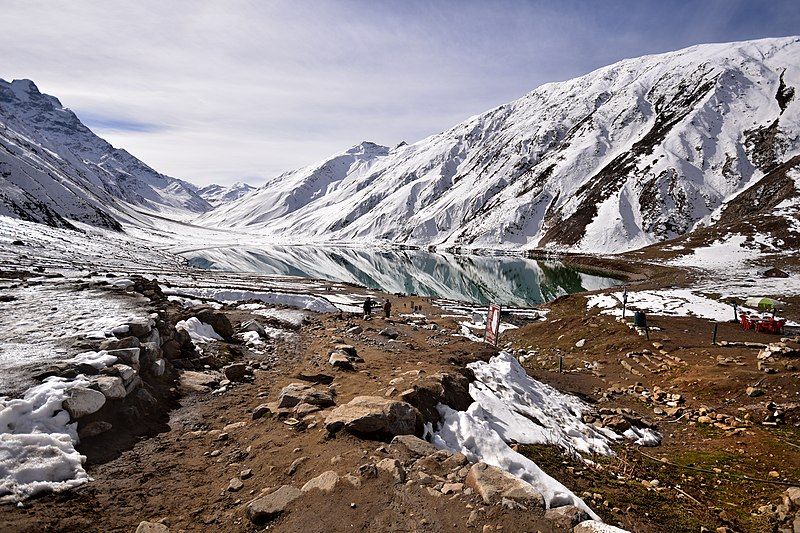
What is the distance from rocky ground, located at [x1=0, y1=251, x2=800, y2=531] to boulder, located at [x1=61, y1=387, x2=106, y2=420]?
295 mm

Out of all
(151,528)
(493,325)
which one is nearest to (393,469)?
(151,528)

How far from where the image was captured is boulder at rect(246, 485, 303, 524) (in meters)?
6.15

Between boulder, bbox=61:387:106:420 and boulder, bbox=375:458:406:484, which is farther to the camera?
boulder, bbox=61:387:106:420

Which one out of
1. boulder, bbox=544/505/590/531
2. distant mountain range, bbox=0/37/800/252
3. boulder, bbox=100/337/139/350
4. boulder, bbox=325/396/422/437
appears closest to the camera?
boulder, bbox=544/505/590/531

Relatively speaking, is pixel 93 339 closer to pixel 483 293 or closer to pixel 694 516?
pixel 694 516

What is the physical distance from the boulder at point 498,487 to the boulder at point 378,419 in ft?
6.74

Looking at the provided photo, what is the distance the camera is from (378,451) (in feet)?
25.4

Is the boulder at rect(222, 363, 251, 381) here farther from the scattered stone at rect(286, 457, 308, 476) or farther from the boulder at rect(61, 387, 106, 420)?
the scattered stone at rect(286, 457, 308, 476)

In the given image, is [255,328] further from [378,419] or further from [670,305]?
[670,305]

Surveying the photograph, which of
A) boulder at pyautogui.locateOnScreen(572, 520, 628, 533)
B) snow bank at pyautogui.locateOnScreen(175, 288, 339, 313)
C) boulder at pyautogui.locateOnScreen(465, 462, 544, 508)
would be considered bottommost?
snow bank at pyautogui.locateOnScreen(175, 288, 339, 313)

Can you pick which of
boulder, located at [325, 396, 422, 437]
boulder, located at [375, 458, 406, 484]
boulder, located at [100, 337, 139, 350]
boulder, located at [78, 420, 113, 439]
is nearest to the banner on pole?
boulder, located at [325, 396, 422, 437]

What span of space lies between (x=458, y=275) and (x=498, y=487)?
89.8m

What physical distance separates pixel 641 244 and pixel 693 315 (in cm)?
9482

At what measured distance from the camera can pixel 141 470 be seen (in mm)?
8000
